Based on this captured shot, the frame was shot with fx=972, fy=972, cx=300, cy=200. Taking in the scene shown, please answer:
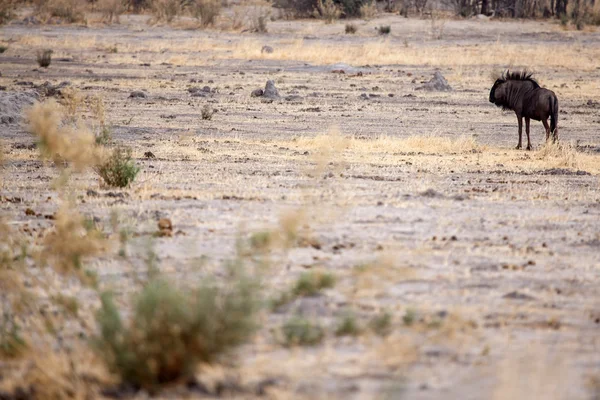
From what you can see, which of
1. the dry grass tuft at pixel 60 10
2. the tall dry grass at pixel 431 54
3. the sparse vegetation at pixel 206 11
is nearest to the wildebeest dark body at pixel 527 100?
the tall dry grass at pixel 431 54

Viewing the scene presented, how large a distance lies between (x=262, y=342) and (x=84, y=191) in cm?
562

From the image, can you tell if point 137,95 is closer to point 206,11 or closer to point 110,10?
point 206,11

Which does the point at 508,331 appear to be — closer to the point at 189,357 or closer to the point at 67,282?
the point at 189,357

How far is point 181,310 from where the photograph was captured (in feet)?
14.8

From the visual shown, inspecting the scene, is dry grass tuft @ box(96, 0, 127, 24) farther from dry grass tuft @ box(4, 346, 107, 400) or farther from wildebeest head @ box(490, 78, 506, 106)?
dry grass tuft @ box(4, 346, 107, 400)

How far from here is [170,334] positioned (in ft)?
14.8

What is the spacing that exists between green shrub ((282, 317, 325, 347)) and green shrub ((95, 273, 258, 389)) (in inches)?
12.5

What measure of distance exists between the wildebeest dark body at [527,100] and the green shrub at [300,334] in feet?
35.5

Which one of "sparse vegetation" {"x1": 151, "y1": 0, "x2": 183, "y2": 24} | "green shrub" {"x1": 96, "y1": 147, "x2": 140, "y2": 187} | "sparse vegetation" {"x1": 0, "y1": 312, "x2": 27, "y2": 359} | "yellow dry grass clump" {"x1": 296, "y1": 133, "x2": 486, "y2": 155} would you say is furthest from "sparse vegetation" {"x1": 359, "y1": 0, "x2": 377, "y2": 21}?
"sparse vegetation" {"x1": 0, "y1": 312, "x2": 27, "y2": 359}

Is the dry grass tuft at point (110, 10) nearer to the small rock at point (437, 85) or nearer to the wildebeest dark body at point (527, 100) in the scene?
the small rock at point (437, 85)

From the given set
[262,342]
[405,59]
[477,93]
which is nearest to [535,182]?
[262,342]

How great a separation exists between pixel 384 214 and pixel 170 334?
470 centimetres

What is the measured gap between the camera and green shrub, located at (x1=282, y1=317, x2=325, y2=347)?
491 cm

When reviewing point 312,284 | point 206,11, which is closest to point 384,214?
point 312,284
